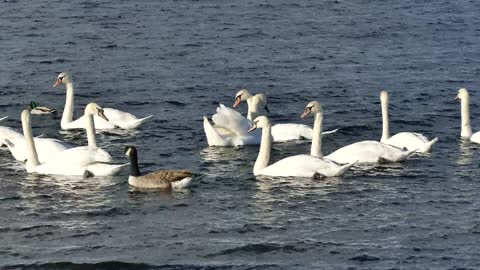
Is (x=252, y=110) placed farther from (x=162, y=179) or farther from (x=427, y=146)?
(x=162, y=179)

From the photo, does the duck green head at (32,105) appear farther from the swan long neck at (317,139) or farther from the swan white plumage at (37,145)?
the swan long neck at (317,139)

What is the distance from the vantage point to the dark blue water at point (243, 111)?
58.0ft

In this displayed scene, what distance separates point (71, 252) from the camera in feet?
57.5

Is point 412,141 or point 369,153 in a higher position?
point 412,141

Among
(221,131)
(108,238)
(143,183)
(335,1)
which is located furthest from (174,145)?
(335,1)

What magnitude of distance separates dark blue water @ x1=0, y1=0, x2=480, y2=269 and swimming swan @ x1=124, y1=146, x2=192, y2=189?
0.24 meters

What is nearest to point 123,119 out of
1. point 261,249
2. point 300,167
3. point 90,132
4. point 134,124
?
point 134,124

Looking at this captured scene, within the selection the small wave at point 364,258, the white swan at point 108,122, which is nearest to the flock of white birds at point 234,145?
the white swan at point 108,122

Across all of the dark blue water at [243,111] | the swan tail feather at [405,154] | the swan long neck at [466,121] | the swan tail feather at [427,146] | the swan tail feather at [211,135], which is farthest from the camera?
the swan long neck at [466,121]

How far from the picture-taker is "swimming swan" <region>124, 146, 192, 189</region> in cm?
2053

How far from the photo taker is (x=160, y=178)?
20.6 metres

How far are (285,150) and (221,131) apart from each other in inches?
49.9

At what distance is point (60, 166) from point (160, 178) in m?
2.02

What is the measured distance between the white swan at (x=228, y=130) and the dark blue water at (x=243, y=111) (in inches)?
10.6
